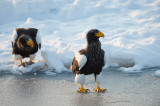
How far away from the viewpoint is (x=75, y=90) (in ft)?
15.9

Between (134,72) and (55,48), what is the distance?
303 centimetres

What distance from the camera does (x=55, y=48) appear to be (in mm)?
8070

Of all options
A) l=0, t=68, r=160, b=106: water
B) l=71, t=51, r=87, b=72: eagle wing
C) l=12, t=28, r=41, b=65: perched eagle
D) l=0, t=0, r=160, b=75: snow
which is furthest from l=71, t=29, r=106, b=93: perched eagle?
l=12, t=28, r=41, b=65: perched eagle

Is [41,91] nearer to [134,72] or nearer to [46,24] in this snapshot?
[134,72]

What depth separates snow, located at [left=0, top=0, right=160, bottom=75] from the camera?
642 centimetres

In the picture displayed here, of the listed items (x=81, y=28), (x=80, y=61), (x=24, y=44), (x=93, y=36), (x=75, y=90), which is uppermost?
(x=81, y=28)

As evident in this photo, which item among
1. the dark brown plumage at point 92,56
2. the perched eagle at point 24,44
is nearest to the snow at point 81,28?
the perched eagle at point 24,44

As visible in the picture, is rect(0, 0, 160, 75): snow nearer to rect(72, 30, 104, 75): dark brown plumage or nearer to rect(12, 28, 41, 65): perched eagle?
rect(12, 28, 41, 65): perched eagle

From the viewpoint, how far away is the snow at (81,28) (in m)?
6.42

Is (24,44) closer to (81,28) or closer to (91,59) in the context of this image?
(91,59)

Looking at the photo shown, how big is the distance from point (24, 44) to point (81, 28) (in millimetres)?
4118

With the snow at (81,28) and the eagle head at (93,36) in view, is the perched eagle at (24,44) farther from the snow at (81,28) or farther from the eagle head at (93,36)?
the eagle head at (93,36)

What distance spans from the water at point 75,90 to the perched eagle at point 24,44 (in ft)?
3.14

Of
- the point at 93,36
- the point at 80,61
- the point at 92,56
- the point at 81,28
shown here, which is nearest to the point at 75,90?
the point at 80,61
